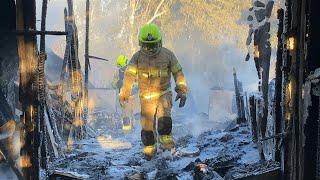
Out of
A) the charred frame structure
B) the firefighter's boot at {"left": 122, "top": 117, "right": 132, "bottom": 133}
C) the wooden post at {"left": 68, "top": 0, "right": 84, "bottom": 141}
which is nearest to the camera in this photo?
the charred frame structure

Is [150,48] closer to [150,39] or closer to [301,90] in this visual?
[150,39]

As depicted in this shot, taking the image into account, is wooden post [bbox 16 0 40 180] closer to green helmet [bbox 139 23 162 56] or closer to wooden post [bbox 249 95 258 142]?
green helmet [bbox 139 23 162 56]

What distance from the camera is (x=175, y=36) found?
→ 31062mm

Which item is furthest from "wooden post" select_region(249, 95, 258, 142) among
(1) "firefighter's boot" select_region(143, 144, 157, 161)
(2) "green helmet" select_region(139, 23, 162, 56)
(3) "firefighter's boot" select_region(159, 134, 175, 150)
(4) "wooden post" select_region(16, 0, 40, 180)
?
(4) "wooden post" select_region(16, 0, 40, 180)

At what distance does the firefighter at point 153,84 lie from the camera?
7.31m

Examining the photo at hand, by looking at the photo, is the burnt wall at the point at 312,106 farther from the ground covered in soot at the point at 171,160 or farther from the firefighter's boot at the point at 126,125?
the firefighter's boot at the point at 126,125

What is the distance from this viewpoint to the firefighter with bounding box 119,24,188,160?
24.0 ft

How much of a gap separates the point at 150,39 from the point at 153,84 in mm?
769

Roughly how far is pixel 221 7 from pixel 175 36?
3.83 m

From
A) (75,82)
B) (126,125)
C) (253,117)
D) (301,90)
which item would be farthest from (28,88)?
(126,125)

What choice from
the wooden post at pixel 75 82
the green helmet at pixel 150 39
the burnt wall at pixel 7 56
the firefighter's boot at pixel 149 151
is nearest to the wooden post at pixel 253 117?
the firefighter's boot at pixel 149 151

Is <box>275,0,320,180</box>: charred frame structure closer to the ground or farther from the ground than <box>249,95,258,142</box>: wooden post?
farther from the ground

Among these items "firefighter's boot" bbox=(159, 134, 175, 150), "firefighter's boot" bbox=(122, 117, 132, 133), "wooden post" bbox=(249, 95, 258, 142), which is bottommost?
"firefighter's boot" bbox=(122, 117, 132, 133)

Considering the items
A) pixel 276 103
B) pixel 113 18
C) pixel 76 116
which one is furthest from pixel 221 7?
pixel 276 103
